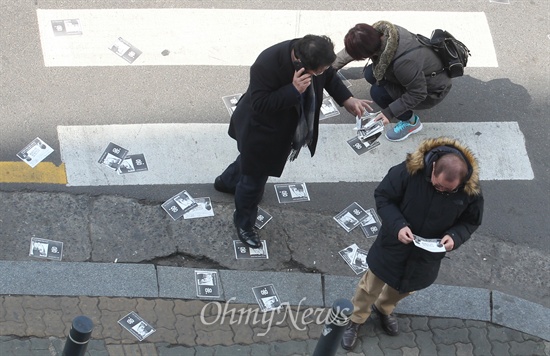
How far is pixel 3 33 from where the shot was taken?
7969 millimetres

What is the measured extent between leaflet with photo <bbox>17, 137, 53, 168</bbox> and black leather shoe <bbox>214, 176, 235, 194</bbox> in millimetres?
1460

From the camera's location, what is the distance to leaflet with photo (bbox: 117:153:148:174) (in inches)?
281

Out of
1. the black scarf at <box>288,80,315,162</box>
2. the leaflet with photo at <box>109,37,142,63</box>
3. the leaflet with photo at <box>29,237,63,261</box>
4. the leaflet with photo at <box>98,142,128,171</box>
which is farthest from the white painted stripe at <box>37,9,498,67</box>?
the black scarf at <box>288,80,315,162</box>

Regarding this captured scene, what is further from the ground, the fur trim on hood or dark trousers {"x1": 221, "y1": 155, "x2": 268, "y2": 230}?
the fur trim on hood

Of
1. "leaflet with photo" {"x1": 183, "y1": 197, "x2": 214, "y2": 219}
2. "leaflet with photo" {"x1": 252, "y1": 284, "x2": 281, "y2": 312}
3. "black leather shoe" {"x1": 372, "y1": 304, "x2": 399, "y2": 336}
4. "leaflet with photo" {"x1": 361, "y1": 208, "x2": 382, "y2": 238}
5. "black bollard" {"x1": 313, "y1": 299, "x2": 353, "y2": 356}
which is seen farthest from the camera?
"leaflet with photo" {"x1": 361, "y1": 208, "x2": 382, "y2": 238}

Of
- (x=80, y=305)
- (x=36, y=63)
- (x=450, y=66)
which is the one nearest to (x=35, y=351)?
(x=80, y=305)

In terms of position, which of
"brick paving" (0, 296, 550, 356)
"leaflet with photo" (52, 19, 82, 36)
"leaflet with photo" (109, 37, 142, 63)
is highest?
"leaflet with photo" (52, 19, 82, 36)

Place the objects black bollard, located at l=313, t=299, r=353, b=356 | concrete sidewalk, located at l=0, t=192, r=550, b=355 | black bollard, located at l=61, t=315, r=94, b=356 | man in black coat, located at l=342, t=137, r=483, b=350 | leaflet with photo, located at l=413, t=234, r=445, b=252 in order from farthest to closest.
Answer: concrete sidewalk, located at l=0, t=192, r=550, b=355 → leaflet with photo, located at l=413, t=234, r=445, b=252 → man in black coat, located at l=342, t=137, r=483, b=350 → black bollard, located at l=313, t=299, r=353, b=356 → black bollard, located at l=61, t=315, r=94, b=356

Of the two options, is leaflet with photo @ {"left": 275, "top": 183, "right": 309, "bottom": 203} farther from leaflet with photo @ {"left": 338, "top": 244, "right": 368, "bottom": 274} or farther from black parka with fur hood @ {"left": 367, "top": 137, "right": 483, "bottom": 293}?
black parka with fur hood @ {"left": 367, "top": 137, "right": 483, "bottom": 293}

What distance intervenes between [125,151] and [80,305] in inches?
61.6

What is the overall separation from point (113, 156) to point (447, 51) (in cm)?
297

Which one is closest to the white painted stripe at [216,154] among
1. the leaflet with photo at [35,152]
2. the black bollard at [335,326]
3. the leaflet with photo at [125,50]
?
the leaflet with photo at [35,152]

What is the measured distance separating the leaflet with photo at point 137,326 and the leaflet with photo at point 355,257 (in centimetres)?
167

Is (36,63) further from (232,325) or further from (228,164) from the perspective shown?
(232,325)
